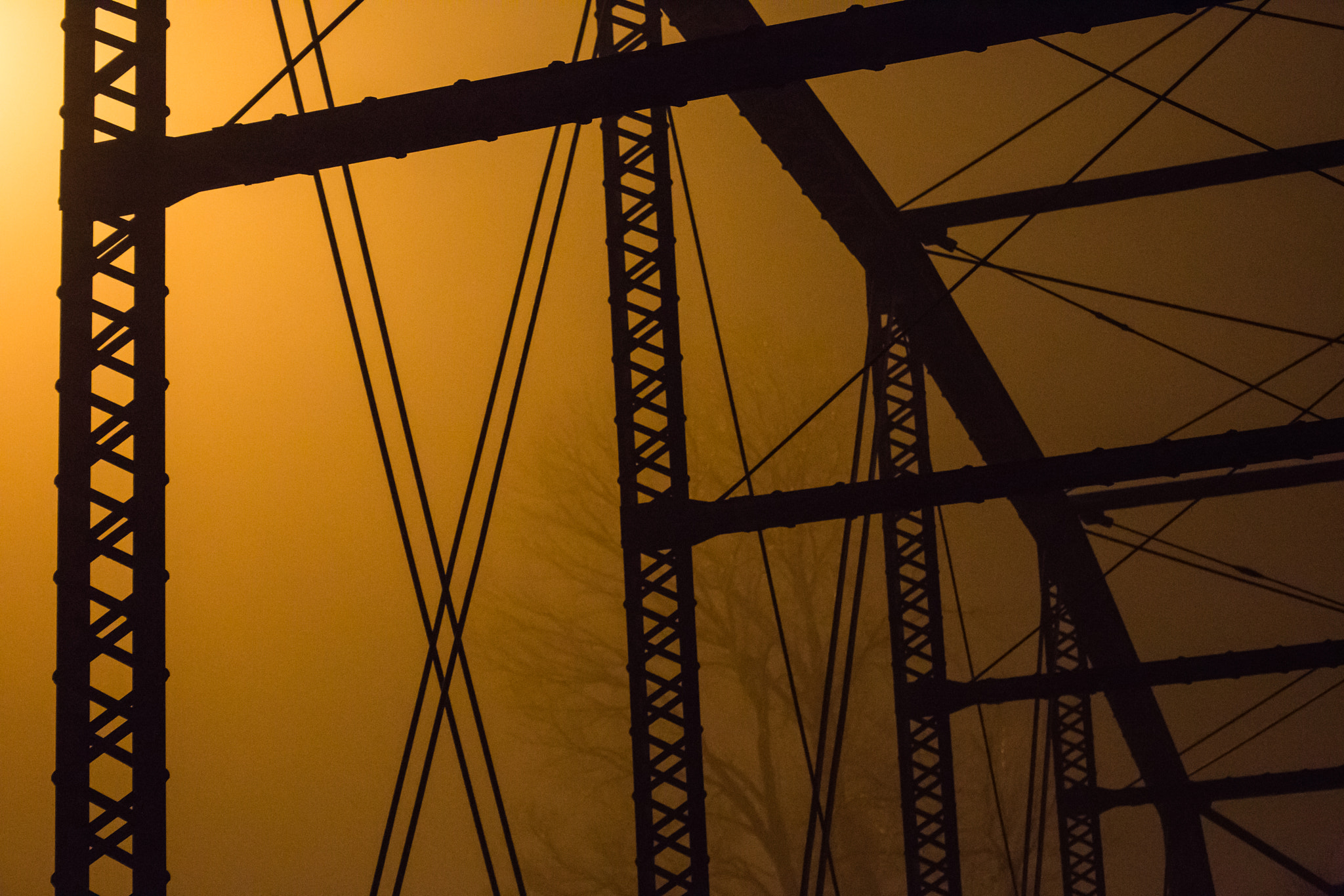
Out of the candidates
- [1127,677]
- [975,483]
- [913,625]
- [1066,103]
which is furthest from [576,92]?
[1127,677]

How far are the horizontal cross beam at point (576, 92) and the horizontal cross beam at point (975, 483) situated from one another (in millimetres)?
2782

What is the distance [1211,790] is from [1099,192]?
23.0ft

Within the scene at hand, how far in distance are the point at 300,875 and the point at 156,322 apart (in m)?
14.4

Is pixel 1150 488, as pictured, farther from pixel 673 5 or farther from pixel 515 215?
pixel 515 215

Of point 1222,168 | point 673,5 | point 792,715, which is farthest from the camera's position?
point 792,715

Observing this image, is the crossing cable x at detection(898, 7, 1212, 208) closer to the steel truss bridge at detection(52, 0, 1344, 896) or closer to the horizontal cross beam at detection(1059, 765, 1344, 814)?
the steel truss bridge at detection(52, 0, 1344, 896)

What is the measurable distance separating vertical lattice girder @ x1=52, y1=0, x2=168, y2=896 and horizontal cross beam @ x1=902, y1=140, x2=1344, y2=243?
6.26m

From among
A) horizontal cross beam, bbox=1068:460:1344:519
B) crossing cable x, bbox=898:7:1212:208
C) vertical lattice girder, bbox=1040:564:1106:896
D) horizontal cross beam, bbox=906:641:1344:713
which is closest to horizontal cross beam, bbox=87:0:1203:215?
crossing cable x, bbox=898:7:1212:208

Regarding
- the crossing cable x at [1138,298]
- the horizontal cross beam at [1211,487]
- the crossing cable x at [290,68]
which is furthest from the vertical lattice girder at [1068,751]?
the crossing cable x at [290,68]

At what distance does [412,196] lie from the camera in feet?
61.6

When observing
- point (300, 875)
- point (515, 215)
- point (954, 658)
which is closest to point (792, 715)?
point (954, 658)

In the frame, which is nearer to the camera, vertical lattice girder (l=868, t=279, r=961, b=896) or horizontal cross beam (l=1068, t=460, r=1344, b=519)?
vertical lattice girder (l=868, t=279, r=961, b=896)

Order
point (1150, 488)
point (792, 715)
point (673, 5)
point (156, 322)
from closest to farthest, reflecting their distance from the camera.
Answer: point (156, 322) → point (673, 5) → point (1150, 488) → point (792, 715)

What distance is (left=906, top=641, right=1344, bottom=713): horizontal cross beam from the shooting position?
33.3ft
